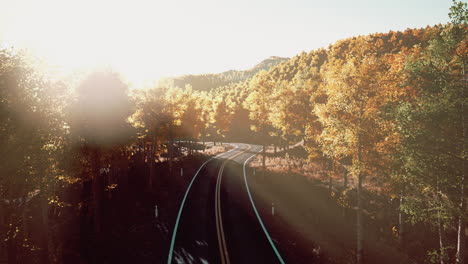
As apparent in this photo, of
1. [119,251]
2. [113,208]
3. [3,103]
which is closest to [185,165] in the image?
[113,208]

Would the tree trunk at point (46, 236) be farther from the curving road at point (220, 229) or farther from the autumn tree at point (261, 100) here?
the autumn tree at point (261, 100)

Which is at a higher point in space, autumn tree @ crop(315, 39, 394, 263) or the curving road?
Answer: autumn tree @ crop(315, 39, 394, 263)

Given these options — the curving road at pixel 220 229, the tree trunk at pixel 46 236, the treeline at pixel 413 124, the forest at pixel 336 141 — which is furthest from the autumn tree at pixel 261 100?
the tree trunk at pixel 46 236

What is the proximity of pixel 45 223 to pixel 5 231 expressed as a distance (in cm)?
165

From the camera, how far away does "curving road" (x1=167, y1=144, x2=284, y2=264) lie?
14.4m

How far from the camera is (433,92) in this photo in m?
13.4

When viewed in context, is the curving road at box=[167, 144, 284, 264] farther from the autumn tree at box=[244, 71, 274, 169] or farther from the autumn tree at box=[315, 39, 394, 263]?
the autumn tree at box=[244, 71, 274, 169]

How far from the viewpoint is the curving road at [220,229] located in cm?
1435

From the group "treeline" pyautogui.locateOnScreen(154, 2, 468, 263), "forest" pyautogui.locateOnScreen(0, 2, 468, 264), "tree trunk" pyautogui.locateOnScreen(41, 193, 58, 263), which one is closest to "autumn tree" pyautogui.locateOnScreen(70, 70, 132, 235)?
"forest" pyautogui.locateOnScreen(0, 2, 468, 264)

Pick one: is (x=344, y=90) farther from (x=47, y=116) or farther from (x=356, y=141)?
(x=47, y=116)

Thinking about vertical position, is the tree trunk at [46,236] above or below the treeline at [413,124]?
below

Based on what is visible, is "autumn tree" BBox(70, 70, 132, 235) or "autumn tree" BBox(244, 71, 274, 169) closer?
"autumn tree" BBox(70, 70, 132, 235)

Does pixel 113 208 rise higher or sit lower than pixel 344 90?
lower

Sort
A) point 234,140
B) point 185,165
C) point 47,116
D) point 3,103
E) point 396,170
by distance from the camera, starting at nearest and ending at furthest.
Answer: point 3,103
point 47,116
point 396,170
point 185,165
point 234,140
